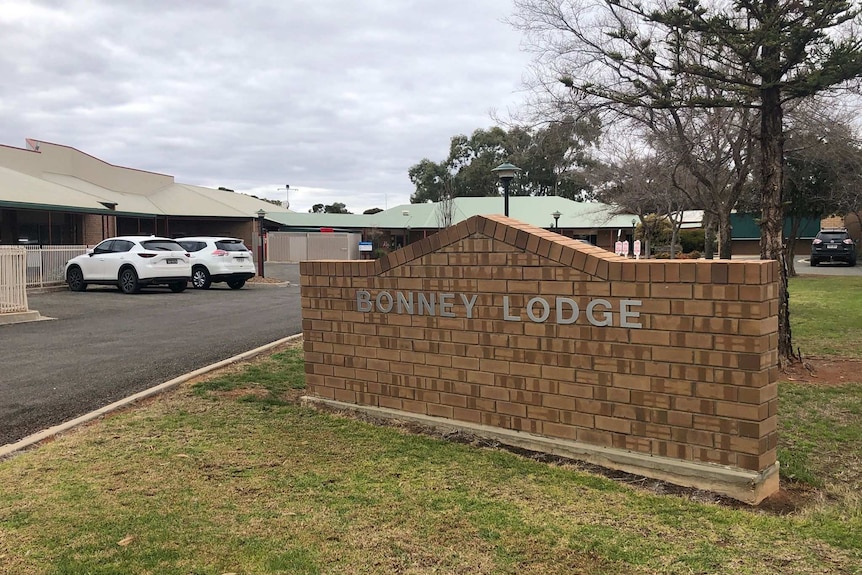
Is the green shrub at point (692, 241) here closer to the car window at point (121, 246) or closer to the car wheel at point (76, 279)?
the car window at point (121, 246)

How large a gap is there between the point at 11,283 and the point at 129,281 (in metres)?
5.64

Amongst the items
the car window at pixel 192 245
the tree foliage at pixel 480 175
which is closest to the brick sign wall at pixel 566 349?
the car window at pixel 192 245

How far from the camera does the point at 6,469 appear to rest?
4773 millimetres

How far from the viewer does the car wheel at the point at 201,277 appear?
21.2 m

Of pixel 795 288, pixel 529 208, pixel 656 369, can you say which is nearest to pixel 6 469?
pixel 656 369

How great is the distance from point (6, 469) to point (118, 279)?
15430 millimetres

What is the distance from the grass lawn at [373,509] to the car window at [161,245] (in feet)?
47.0

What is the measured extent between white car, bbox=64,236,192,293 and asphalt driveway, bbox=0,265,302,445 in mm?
707

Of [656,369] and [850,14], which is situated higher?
[850,14]

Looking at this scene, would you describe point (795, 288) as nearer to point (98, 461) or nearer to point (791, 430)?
point (791, 430)

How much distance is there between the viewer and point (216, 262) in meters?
21.2

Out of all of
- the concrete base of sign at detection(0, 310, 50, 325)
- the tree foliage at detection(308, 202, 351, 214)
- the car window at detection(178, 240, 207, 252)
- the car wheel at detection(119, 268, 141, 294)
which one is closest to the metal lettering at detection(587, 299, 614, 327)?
the concrete base of sign at detection(0, 310, 50, 325)

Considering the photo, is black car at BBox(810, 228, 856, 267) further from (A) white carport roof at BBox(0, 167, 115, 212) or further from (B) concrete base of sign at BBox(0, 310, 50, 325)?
(B) concrete base of sign at BBox(0, 310, 50, 325)

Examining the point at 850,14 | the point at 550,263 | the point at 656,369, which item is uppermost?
the point at 850,14
